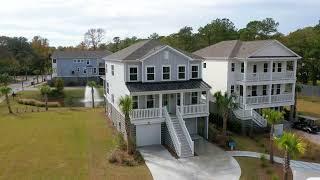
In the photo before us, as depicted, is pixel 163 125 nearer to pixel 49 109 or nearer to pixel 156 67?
pixel 156 67

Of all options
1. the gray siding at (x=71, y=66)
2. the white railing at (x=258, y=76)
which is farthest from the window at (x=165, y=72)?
the gray siding at (x=71, y=66)

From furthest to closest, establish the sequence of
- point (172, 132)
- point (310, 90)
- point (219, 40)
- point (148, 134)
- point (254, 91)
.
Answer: point (219, 40) < point (310, 90) < point (254, 91) < point (148, 134) < point (172, 132)

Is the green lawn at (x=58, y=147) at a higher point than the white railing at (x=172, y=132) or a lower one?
lower

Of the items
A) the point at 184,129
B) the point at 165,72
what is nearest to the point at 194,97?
the point at 165,72

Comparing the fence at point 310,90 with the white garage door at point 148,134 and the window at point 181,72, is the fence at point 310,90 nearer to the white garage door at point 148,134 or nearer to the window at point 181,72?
the window at point 181,72

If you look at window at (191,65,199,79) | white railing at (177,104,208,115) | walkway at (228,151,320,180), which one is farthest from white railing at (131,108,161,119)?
walkway at (228,151,320,180)

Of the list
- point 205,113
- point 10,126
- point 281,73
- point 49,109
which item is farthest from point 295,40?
point 10,126

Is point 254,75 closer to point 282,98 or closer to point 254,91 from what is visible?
point 254,91
